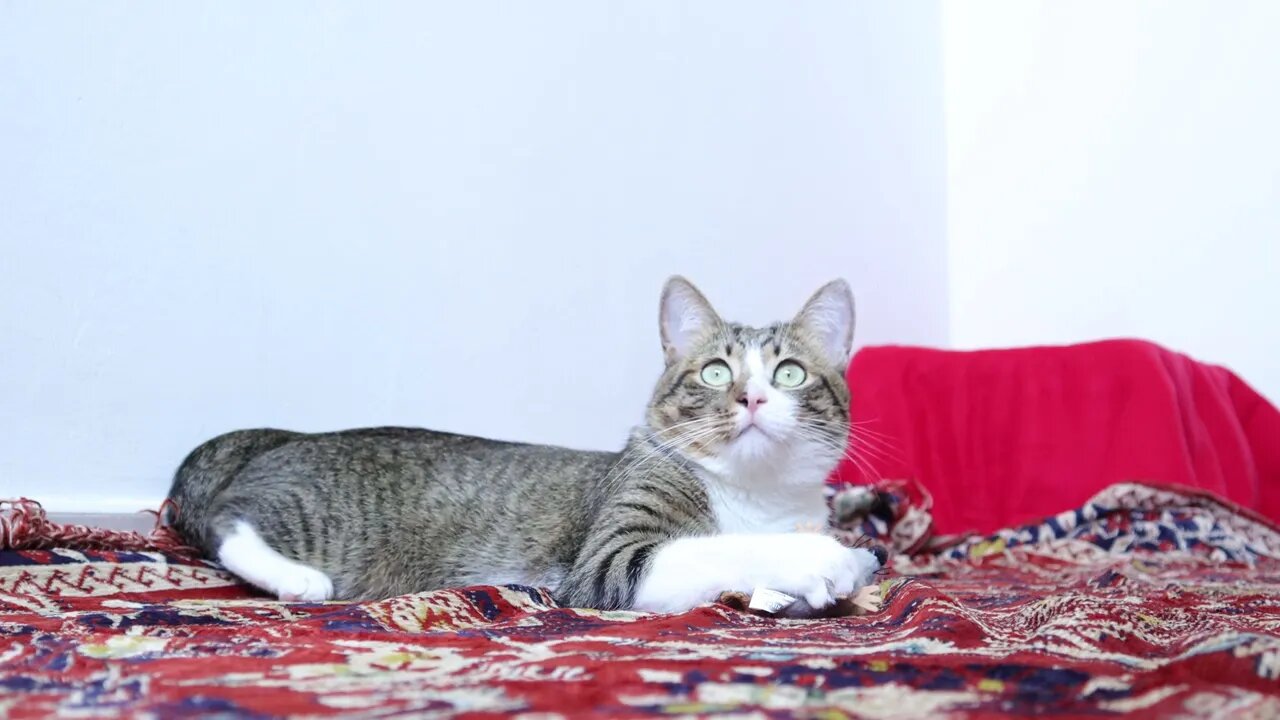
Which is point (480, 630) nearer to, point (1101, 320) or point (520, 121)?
point (520, 121)

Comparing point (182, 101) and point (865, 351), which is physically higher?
point (182, 101)

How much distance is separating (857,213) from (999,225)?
1.80 feet

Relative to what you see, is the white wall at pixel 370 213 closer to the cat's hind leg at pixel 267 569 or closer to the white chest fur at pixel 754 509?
the cat's hind leg at pixel 267 569

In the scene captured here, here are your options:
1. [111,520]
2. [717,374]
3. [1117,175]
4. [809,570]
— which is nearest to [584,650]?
[809,570]

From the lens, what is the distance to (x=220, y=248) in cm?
188

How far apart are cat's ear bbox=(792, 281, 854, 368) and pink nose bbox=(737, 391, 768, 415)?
285 mm

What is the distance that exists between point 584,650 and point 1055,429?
1.86 meters

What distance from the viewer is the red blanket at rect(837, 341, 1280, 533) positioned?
7.47 ft

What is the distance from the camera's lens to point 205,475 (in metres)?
1.71

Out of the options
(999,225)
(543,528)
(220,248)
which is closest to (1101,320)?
(999,225)

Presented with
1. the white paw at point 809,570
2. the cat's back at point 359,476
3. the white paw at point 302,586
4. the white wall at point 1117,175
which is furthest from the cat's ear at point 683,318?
the white wall at point 1117,175

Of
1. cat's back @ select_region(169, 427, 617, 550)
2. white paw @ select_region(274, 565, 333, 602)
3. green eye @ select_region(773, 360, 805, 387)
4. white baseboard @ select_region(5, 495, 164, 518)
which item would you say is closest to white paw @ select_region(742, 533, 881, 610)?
green eye @ select_region(773, 360, 805, 387)

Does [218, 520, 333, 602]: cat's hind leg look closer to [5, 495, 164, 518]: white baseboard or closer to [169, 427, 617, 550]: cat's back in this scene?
[169, 427, 617, 550]: cat's back

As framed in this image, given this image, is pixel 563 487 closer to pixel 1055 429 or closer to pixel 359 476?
pixel 359 476
